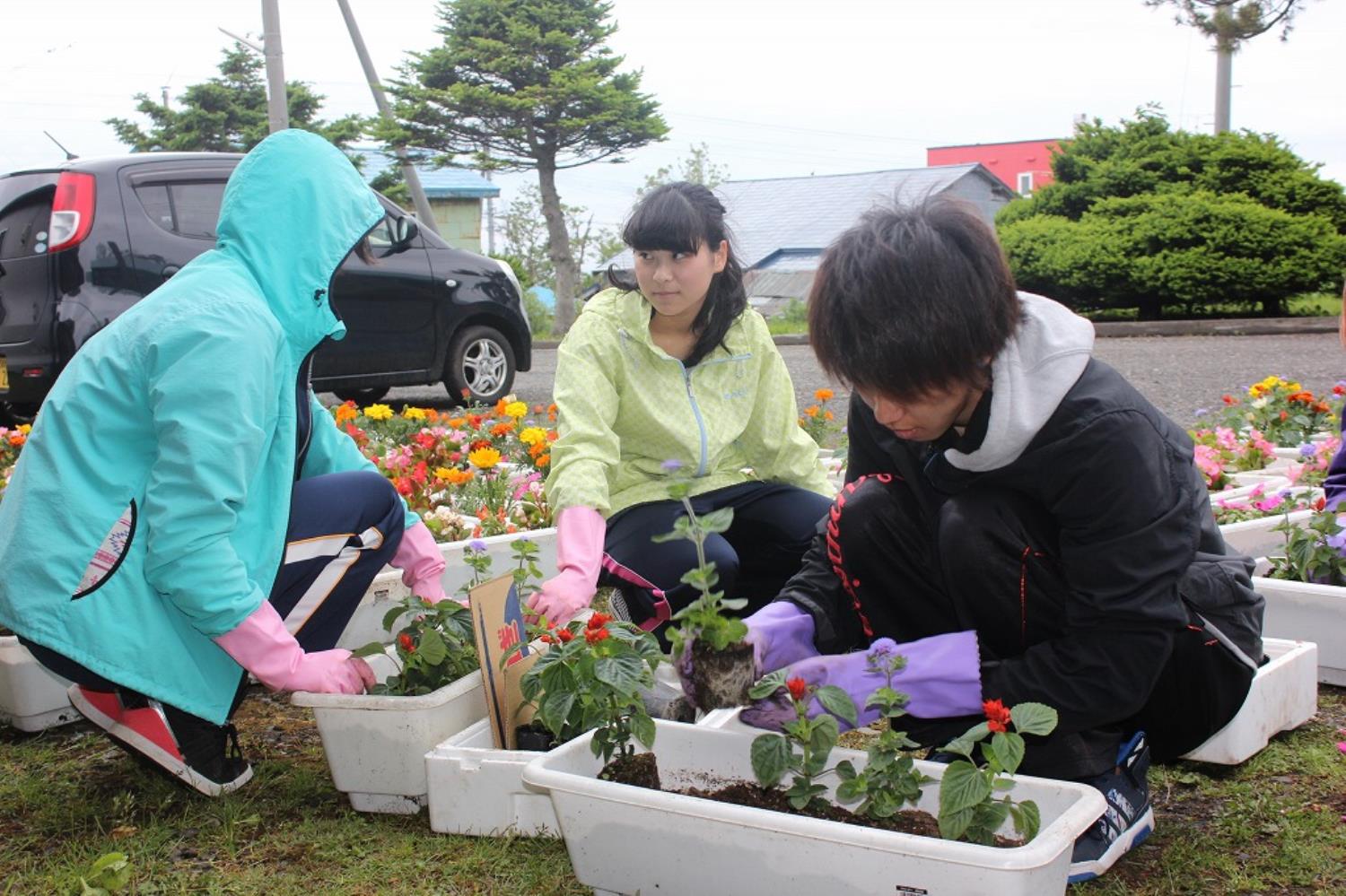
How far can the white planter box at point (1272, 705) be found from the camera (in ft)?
7.16

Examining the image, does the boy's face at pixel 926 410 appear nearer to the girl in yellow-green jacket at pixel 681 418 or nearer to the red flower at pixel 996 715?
the red flower at pixel 996 715

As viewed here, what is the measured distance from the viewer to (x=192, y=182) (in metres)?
6.43

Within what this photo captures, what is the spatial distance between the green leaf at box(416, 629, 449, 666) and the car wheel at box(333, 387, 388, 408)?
6.14m

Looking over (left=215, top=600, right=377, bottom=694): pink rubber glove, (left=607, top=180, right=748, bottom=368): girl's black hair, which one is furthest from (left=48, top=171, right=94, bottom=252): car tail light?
(left=215, top=600, right=377, bottom=694): pink rubber glove

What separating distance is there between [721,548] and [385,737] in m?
0.87

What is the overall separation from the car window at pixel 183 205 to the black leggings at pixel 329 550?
4.37m

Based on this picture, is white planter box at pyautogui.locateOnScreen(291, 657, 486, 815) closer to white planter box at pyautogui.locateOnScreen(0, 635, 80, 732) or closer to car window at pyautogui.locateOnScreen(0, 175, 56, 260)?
white planter box at pyautogui.locateOnScreen(0, 635, 80, 732)

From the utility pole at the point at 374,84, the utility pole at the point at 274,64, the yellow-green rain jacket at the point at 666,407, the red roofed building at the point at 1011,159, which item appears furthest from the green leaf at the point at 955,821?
the red roofed building at the point at 1011,159

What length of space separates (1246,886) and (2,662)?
7.75 feet

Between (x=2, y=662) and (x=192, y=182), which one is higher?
(x=192, y=182)

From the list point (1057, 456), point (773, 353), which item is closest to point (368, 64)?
point (773, 353)

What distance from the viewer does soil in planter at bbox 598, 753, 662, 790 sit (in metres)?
1.85

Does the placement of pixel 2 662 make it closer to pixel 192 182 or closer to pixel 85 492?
pixel 85 492

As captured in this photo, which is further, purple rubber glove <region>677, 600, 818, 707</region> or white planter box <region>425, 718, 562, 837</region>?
white planter box <region>425, 718, 562, 837</region>
